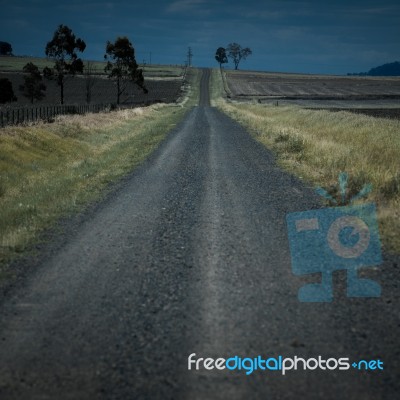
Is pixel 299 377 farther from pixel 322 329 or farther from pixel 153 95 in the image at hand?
pixel 153 95

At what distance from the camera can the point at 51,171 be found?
13.5 meters

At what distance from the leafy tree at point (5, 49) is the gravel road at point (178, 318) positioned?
192 m

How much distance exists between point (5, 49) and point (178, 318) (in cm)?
19702

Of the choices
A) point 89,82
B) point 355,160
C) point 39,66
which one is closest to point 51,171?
point 355,160

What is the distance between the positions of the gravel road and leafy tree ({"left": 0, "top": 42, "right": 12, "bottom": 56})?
19190 cm

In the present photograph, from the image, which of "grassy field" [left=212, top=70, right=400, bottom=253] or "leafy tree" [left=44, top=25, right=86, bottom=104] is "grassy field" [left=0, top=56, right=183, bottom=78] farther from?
"grassy field" [left=212, top=70, right=400, bottom=253]

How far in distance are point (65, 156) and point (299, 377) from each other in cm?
1477

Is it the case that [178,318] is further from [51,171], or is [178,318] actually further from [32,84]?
[32,84]

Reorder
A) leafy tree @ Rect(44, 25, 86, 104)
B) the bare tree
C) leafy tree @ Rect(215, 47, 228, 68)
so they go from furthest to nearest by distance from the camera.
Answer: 1. leafy tree @ Rect(215, 47, 228, 68)
2. the bare tree
3. leafy tree @ Rect(44, 25, 86, 104)

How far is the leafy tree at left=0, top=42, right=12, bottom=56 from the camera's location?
17175 centimetres

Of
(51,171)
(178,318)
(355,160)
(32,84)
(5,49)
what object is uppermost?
(5,49)

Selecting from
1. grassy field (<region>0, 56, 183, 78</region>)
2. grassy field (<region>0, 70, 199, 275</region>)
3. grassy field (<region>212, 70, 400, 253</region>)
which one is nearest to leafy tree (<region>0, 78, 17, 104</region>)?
grassy field (<region>0, 70, 199, 275</region>)

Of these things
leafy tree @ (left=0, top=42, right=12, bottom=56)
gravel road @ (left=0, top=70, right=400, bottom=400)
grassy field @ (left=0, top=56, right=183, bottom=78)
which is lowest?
gravel road @ (left=0, top=70, right=400, bottom=400)

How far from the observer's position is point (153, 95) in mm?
92312
